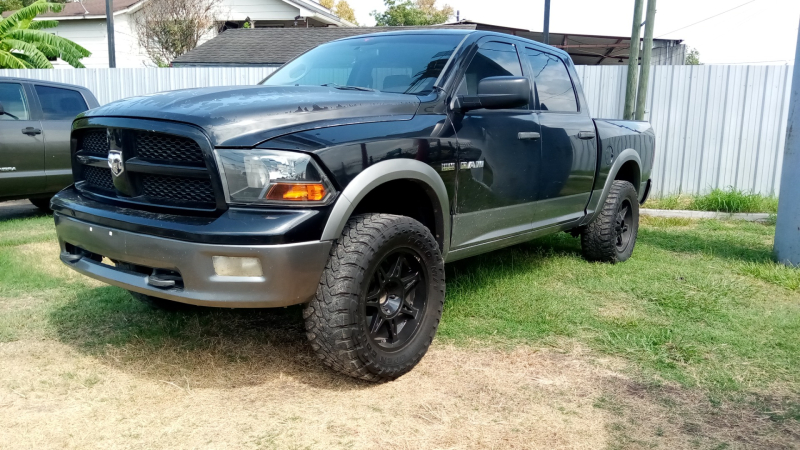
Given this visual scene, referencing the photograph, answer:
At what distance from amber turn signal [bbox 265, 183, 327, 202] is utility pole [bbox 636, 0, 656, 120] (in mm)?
7698

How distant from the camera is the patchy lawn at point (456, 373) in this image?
110 inches

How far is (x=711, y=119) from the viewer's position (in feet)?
31.2

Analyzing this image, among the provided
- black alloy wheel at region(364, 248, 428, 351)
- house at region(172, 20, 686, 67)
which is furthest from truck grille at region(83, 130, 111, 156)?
house at region(172, 20, 686, 67)

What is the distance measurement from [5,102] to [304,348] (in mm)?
5812

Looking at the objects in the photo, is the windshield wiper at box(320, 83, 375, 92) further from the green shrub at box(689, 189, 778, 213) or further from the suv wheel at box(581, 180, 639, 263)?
the green shrub at box(689, 189, 778, 213)

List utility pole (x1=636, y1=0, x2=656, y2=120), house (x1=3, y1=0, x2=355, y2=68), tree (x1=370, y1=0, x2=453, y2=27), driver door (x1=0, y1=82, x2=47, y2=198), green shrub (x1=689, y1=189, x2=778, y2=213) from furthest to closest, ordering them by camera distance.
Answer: tree (x1=370, y1=0, x2=453, y2=27)
house (x1=3, y1=0, x2=355, y2=68)
utility pole (x1=636, y1=0, x2=656, y2=120)
green shrub (x1=689, y1=189, x2=778, y2=213)
driver door (x1=0, y1=82, x2=47, y2=198)

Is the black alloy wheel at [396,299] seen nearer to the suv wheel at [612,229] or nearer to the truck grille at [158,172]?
the truck grille at [158,172]

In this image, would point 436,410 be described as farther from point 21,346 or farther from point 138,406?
point 21,346

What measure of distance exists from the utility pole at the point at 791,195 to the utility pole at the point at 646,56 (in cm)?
365

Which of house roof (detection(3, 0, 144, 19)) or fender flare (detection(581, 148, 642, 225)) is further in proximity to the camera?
house roof (detection(3, 0, 144, 19))

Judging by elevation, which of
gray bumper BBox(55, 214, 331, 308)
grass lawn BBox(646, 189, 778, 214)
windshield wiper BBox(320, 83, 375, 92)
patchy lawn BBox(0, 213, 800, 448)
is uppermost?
windshield wiper BBox(320, 83, 375, 92)

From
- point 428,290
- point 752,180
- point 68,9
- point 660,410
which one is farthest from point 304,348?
point 68,9

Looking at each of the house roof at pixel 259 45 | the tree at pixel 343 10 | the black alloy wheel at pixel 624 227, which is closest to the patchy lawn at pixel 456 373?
the black alloy wheel at pixel 624 227

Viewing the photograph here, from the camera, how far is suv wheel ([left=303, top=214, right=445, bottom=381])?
2992 millimetres
